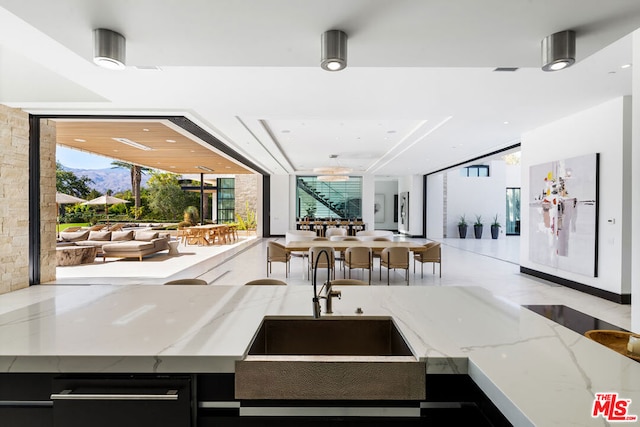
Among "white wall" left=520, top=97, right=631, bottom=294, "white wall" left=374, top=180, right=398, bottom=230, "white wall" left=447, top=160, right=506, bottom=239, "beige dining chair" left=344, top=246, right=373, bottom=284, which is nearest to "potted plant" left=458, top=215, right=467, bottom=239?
"white wall" left=447, top=160, right=506, bottom=239

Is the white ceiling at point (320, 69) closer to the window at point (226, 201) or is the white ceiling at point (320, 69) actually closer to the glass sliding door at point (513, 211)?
the glass sliding door at point (513, 211)

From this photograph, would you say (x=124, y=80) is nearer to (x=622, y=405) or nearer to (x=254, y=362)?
(x=254, y=362)

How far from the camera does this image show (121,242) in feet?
31.5

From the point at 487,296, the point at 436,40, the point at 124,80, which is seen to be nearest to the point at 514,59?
the point at 436,40

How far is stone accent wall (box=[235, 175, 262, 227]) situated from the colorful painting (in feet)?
56.0

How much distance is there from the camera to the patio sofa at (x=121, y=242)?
9156 mm

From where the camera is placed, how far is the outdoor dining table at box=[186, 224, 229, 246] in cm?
1274

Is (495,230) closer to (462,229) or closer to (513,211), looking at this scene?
(462,229)

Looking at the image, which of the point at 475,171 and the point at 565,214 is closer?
the point at 565,214

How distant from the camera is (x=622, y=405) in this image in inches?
38.1

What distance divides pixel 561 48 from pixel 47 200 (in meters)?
8.29

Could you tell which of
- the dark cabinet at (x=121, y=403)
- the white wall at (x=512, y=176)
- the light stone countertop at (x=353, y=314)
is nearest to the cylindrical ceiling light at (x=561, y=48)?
the light stone countertop at (x=353, y=314)

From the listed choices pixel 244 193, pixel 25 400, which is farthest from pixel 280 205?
pixel 25 400

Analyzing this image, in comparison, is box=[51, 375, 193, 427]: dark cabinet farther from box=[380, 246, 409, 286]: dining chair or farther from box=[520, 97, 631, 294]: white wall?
box=[520, 97, 631, 294]: white wall
